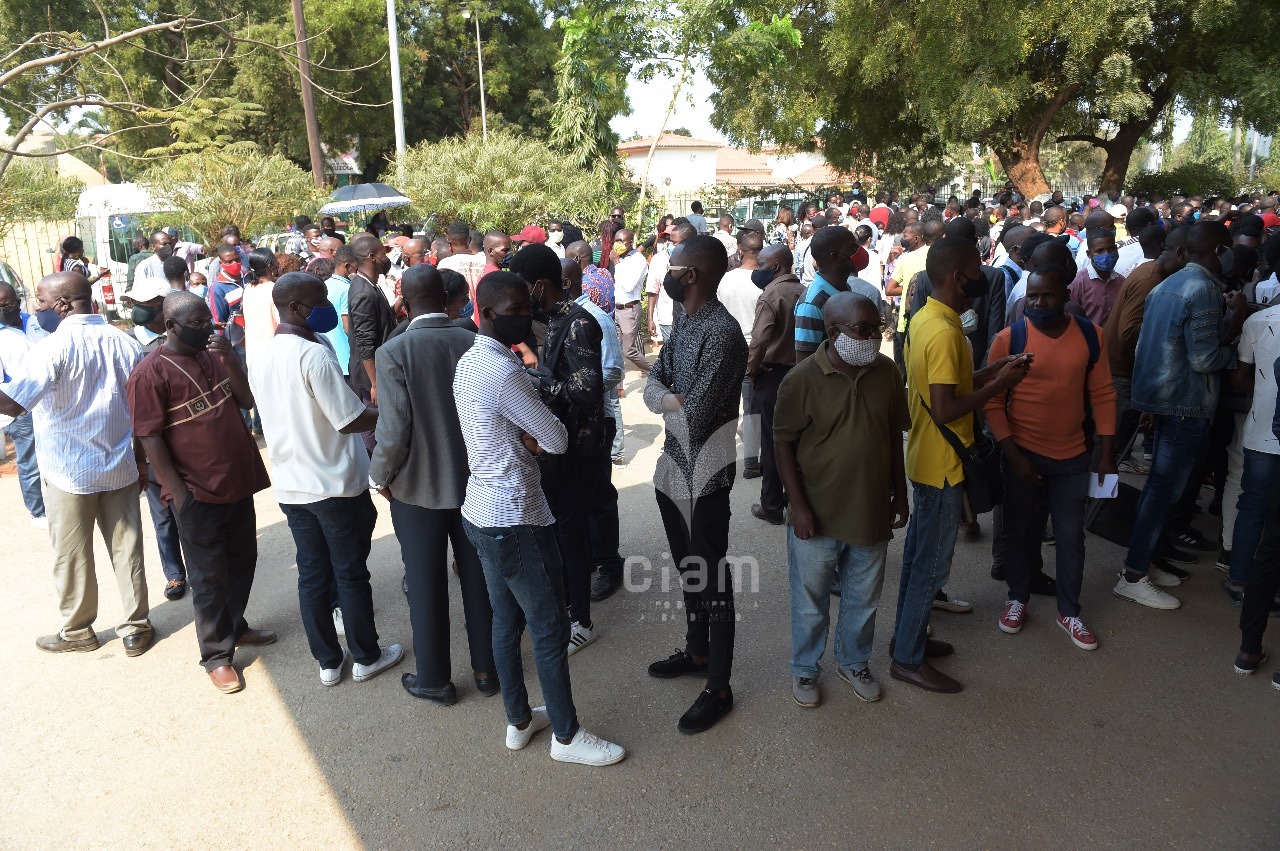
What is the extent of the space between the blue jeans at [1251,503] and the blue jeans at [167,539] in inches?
231

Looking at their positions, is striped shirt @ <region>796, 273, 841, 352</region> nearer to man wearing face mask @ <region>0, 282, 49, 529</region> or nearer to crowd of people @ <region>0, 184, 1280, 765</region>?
crowd of people @ <region>0, 184, 1280, 765</region>

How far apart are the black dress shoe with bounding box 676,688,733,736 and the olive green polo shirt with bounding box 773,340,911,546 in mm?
897

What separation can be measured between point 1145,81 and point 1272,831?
25.3 m

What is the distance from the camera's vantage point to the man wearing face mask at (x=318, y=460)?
156 inches

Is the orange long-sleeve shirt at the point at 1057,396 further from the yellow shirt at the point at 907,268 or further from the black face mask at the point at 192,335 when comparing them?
the black face mask at the point at 192,335

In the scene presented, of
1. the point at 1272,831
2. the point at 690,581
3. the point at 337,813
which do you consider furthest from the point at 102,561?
the point at 1272,831

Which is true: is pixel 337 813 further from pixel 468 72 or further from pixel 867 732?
pixel 468 72

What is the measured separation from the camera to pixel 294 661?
4586 millimetres

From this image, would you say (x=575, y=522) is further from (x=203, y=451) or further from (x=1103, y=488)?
(x=1103, y=488)

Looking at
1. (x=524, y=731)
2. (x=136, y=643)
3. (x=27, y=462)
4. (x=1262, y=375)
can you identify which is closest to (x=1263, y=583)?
(x=1262, y=375)

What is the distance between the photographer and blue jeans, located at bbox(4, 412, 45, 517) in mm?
6414

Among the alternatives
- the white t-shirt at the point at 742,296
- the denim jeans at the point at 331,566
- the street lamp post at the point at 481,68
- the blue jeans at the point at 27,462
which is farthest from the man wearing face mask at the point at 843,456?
the street lamp post at the point at 481,68

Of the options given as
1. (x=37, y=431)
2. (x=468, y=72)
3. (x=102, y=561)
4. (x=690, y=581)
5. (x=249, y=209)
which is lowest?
(x=102, y=561)

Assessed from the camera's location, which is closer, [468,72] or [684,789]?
[684,789]
